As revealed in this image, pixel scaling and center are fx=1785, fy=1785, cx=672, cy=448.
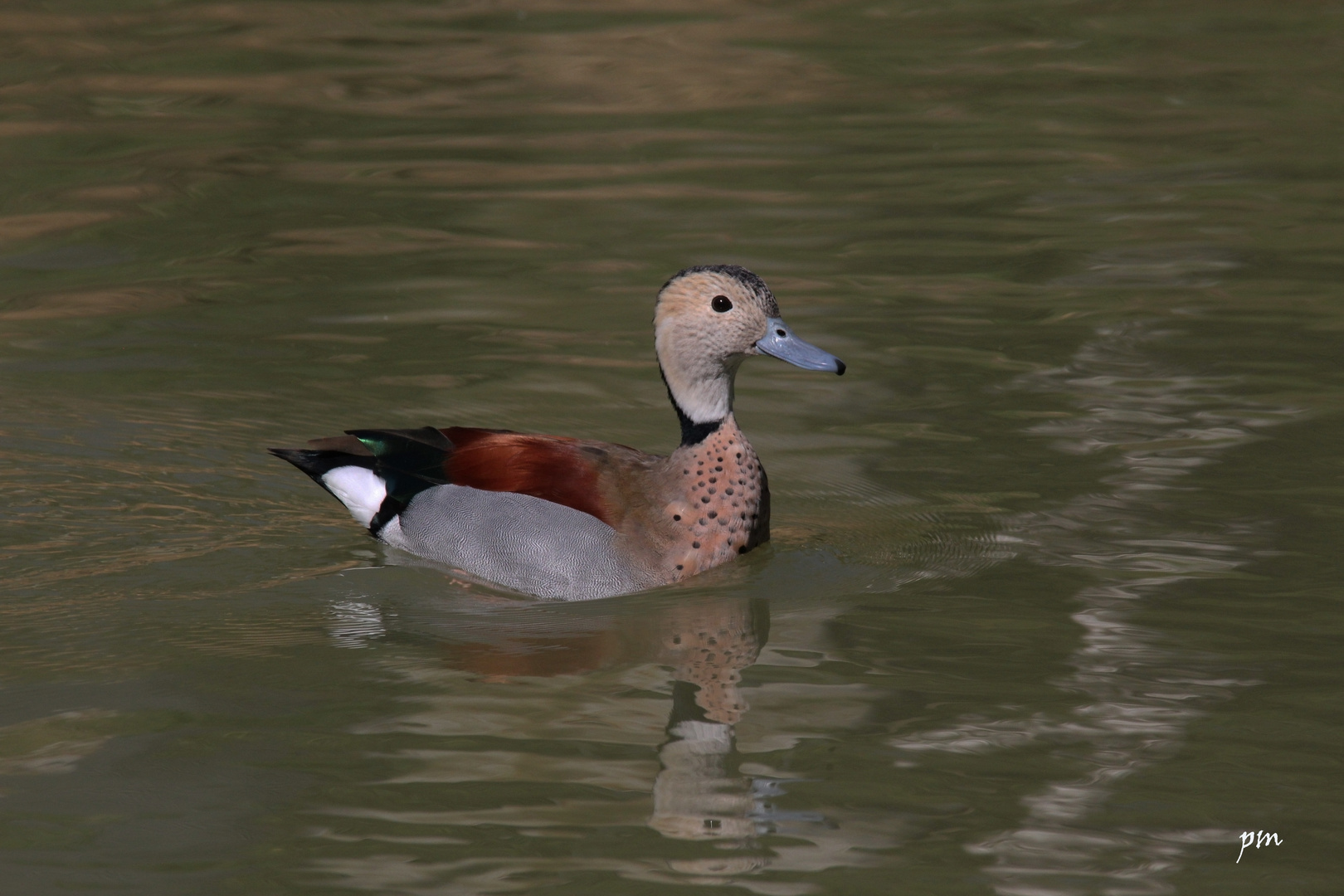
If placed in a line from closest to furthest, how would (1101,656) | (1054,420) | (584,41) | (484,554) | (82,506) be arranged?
(1101,656)
(484,554)
(82,506)
(1054,420)
(584,41)

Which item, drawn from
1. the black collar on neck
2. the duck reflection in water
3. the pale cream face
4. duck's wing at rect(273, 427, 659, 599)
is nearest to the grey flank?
duck's wing at rect(273, 427, 659, 599)

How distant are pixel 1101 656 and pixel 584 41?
12.8 meters

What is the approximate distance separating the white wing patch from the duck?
0.93 feet

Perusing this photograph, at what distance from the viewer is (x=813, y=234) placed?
1295 cm

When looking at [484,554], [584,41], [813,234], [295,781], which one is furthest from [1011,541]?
[584,41]

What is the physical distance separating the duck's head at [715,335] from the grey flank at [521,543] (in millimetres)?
737

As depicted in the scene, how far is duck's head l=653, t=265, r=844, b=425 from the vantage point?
7582 millimetres

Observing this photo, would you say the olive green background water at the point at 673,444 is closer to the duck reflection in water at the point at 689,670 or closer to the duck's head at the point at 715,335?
the duck reflection in water at the point at 689,670

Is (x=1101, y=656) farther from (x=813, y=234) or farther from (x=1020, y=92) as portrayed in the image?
(x=1020, y=92)

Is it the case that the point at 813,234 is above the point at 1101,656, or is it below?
above

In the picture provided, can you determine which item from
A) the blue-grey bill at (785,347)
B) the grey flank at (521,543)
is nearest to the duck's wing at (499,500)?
the grey flank at (521,543)

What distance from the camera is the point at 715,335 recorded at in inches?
300

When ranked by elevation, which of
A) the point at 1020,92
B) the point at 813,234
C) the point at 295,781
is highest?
the point at 1020,92
